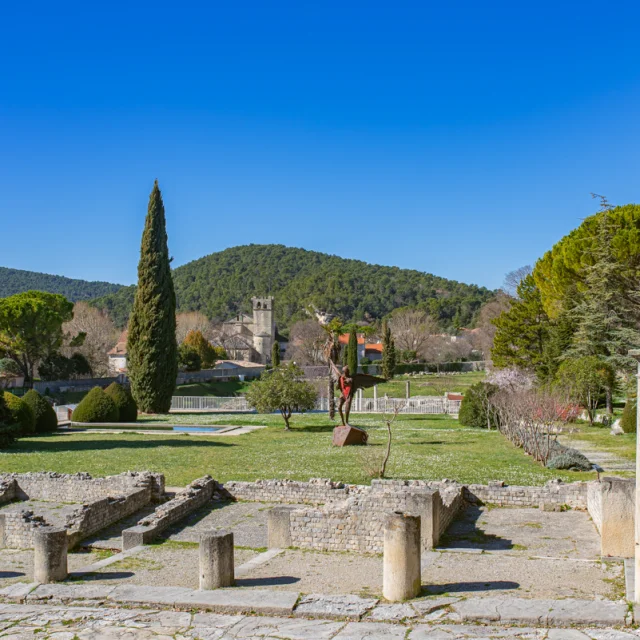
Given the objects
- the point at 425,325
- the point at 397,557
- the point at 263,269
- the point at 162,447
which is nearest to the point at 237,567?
the point at 397,557

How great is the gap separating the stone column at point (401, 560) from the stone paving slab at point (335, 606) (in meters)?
0.28

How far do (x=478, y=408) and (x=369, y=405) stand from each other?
1003 cm

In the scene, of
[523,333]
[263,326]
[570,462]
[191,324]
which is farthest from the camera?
[263,326]

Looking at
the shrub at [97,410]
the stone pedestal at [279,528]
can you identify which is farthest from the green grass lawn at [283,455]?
the stone pedestal at [279,528]

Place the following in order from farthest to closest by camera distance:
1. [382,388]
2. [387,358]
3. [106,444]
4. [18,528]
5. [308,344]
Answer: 1. [308,344]
2. [387,358]
3. [382,388]
4. [106,444]
5. [18,528]

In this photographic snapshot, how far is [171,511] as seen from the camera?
527 inches

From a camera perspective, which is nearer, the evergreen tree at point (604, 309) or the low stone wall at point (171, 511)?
the low stone wall at point (171, 511)

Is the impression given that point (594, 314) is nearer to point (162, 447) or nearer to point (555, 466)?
point (555, 466)

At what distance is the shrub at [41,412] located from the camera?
29.6 meters

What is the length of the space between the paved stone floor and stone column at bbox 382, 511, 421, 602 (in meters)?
0.78

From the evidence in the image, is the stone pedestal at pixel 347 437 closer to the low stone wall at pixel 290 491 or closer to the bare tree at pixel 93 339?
the low stone wall at pixel 290 491

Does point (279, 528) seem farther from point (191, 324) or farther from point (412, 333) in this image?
point (191, 324)

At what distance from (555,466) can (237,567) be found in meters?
11.5

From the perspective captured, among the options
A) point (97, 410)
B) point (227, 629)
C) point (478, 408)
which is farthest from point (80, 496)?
point (478, 408)
